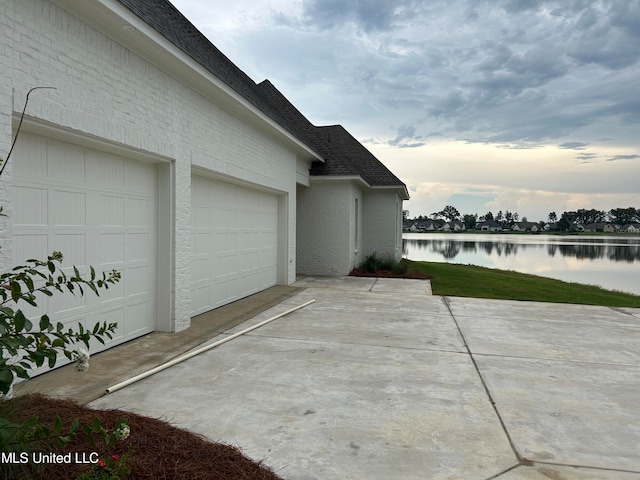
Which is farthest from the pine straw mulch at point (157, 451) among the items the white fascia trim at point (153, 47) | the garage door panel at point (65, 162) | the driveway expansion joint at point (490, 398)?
the white fascia trim at point (153, 47)

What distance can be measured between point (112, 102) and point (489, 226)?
134 meters

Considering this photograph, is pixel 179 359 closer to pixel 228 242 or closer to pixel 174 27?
pixel 228 242

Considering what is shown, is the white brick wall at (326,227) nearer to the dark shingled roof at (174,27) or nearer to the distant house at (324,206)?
the distant house at (324,206)

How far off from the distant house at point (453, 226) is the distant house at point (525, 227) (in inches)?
700

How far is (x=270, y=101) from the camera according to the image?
1578 centimetres

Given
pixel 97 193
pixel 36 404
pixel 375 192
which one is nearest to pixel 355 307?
pixel 97 193

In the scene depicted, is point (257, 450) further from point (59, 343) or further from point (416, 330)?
point (416, 330)

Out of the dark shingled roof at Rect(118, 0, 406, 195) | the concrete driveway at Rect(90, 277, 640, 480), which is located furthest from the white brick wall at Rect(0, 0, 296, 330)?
the concrete driveway at Rect(90, 277, 640, 480)

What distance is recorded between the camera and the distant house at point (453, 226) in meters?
126

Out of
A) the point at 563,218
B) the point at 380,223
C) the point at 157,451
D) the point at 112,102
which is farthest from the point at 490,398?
the point at 563,218

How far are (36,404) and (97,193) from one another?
2826 millimetres

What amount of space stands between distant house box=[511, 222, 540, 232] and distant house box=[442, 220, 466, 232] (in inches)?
700

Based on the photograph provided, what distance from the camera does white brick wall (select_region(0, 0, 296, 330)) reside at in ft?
13.4

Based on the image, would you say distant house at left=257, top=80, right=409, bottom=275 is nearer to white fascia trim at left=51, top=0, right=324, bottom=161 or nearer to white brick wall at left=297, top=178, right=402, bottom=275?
white brick wall at left=297, top=178, right=402, bottom=275
